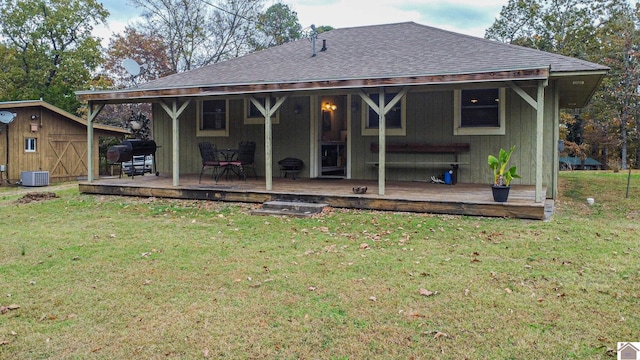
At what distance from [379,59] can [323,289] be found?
6.41 meters

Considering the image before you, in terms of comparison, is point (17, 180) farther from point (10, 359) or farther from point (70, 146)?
point (10, 359)

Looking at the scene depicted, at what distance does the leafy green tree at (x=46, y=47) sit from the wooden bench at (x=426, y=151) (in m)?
17.3

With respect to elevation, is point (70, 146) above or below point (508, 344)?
above

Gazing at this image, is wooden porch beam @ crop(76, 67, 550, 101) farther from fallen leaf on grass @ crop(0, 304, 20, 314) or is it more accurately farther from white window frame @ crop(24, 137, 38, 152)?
white window frame @ crop(24, 137, 38, 152)

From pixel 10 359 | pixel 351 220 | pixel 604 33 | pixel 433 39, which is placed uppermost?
pixel 604 33

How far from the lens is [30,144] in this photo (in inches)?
559

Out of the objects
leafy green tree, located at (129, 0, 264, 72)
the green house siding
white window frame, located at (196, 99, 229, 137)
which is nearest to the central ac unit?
the green house siding

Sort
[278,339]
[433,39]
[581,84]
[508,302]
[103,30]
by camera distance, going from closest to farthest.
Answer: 1. [278,339]
2. [508,302]
3. [581,84]
4. [433,39]
5. [103,30]

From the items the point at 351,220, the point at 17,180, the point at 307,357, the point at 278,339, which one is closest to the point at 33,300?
the point at 278,339

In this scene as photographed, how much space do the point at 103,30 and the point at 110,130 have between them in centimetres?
1096

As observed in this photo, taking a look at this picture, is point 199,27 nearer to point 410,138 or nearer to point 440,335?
point 410,138

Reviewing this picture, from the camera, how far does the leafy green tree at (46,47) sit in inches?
842

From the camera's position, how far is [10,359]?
2469 millimetres

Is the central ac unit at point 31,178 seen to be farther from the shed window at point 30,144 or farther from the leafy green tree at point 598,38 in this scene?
the leafy green tree at point 598,38
